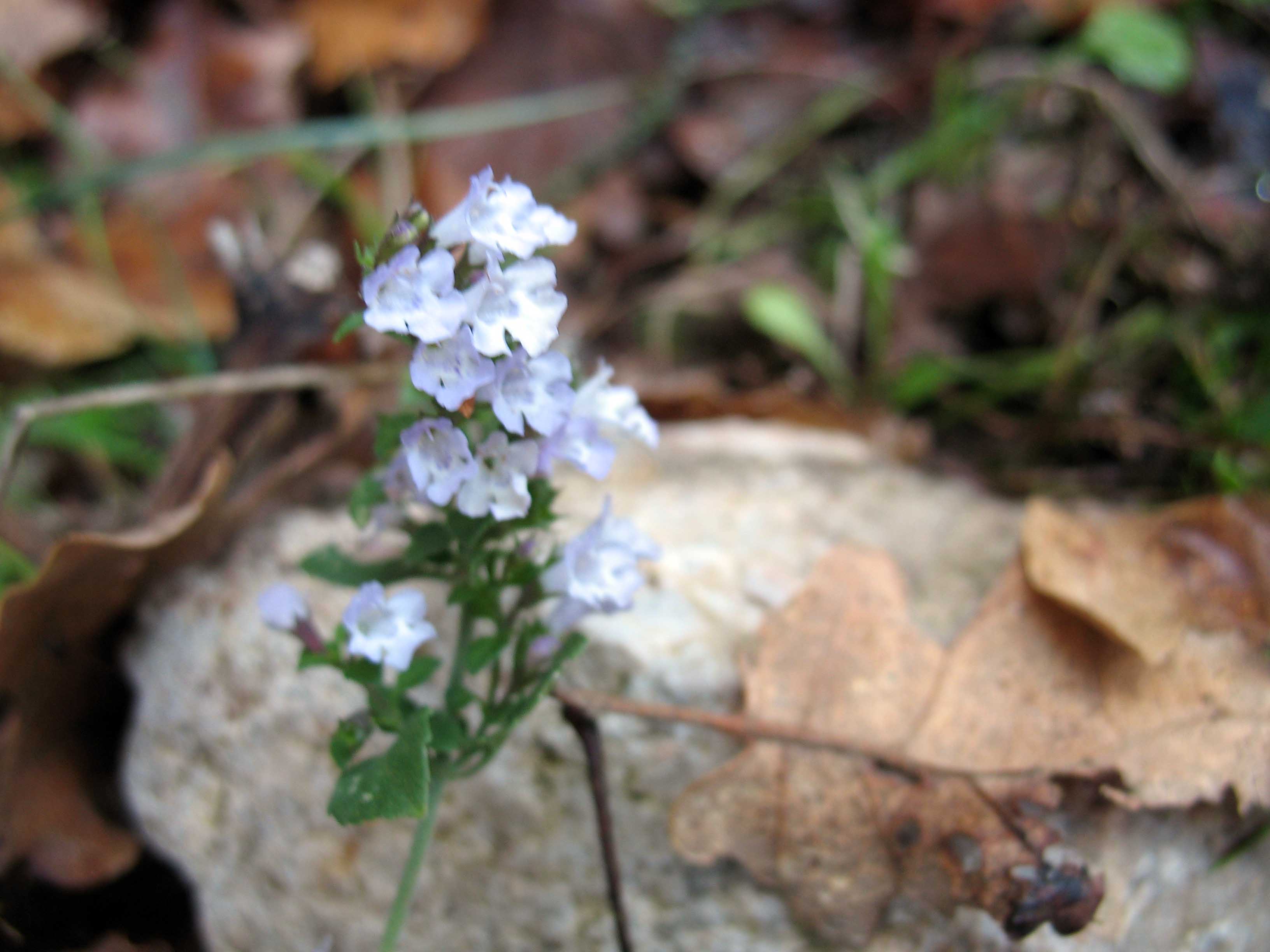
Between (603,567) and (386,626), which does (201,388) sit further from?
(603,567)

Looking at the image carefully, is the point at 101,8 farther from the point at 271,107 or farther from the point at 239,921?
the point at 239,921

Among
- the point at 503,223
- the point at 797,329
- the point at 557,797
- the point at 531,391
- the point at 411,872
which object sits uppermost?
the point at 503,223

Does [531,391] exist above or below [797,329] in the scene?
above

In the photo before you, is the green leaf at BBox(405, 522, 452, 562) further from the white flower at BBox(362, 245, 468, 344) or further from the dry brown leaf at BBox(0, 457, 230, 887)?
the dry brown leaf at BBox(0, 457, 230, 887)

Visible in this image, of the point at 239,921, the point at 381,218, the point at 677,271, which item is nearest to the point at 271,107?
the point at 381,218

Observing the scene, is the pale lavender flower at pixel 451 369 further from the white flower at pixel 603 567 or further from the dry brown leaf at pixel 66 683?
the dry brown leaf at pixel 66 683

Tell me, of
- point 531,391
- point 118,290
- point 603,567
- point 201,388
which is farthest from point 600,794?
point 118,290
